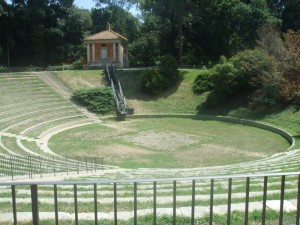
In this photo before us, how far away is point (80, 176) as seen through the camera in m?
13.3

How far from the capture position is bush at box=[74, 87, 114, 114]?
34750 millimetres

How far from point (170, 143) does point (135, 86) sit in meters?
17.0

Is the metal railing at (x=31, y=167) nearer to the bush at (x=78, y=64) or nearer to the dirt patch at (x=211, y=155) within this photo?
the dirt patch at (x=211, y=155)

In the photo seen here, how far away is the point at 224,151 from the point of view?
21641 mm

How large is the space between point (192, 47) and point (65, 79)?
18520 mm

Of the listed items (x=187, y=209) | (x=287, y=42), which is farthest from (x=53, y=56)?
(x=187, y=209)

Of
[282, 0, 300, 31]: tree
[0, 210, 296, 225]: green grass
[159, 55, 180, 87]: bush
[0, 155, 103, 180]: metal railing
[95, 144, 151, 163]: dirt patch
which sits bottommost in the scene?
[95, 144, 151, 163]: dirt patch

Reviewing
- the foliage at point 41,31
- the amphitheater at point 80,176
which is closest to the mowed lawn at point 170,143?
the amphitheater at point 80,176

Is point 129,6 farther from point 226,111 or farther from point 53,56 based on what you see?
point 226,111

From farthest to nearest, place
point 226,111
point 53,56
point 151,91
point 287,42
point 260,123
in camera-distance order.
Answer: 1. point 53,56
2. point 151,91
3. point 226,111
4. point 287,42
5. point 260,123

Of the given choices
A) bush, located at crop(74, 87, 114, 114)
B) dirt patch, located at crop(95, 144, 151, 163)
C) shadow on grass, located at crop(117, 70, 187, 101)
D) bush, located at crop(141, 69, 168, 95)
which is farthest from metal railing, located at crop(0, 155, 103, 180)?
bush, located at crop(141, 69, 168, 95)

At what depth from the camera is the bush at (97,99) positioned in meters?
34.8

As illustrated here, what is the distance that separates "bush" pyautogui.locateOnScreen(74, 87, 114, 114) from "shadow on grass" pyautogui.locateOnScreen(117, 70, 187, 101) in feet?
9.48

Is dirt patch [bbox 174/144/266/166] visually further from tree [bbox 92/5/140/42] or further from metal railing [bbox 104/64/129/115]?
tree [bbox 92/5/140/42]
